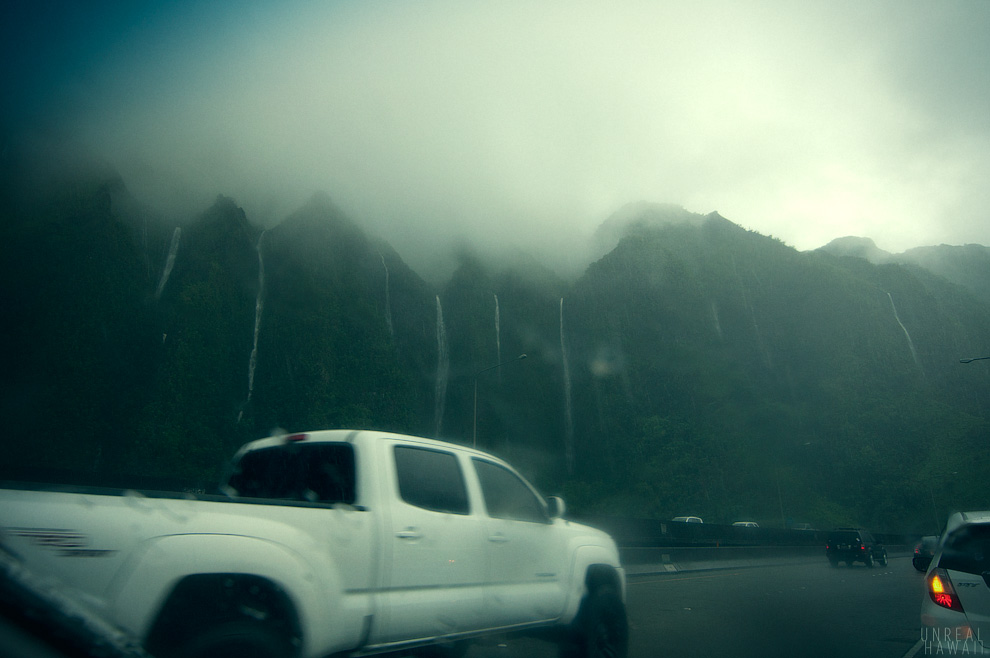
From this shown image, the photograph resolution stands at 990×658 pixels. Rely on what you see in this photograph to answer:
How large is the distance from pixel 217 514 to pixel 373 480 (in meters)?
1.09

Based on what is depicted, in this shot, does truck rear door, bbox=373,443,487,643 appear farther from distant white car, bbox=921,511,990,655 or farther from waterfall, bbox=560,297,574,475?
waterfall, bbox=560,297,574,475

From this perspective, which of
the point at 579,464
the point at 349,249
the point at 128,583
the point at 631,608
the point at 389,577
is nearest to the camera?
the point at 128,583

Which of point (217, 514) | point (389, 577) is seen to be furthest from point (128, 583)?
point (389, 577)

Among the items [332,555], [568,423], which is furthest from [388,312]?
[332,555]

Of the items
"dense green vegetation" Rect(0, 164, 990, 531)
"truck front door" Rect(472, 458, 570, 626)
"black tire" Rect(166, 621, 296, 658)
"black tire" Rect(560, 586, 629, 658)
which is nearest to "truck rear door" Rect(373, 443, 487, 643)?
"truck front door" Rect(472, 458, 570, 626)

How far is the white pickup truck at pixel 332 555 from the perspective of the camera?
2549 mm

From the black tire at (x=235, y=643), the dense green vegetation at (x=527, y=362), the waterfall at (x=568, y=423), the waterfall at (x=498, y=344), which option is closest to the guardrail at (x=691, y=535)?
the black tire at (x=235, y=643)

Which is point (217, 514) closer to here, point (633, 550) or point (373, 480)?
point (373, 480)

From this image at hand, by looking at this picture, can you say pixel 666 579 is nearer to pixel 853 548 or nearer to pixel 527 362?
pixel 853 548

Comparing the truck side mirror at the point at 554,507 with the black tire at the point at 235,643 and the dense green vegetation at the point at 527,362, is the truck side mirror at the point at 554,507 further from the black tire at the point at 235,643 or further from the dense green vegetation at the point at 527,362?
the dense green vegetation at the point at 527,362

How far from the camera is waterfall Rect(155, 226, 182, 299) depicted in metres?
87.2

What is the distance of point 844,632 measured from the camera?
873cm

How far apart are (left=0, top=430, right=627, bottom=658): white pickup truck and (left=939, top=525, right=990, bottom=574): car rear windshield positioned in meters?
2.73

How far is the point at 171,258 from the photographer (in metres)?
89.5
